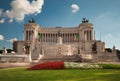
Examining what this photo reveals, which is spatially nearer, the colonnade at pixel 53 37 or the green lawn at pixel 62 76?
the green lawn at pixel 62 76

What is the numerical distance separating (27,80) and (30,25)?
115 m

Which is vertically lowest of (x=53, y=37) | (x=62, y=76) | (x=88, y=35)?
(x=62, y=76)

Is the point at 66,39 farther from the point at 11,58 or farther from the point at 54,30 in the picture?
the point at 11,58

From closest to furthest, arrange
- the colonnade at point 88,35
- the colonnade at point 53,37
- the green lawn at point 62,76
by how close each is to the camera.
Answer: the green lawn at point 62,76 < the colonnade at point 88,35 < the colonnade at point 53,37

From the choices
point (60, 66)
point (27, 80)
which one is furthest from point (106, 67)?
point (27, 80)

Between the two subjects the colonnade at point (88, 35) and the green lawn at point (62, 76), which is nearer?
the green lawn at point (62, 76)

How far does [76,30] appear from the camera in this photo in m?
131

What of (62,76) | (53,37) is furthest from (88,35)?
(62,76)

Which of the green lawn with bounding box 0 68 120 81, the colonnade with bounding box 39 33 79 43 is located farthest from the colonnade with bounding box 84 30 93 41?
the green lawn with bounding box 0 68 120 81

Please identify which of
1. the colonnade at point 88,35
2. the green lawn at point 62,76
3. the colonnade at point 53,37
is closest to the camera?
the green lawn at point 62,76

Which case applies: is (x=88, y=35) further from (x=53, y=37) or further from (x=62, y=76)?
(x=62, y=76)

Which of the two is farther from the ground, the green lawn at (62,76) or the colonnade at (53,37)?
the colonnade at (53,37)

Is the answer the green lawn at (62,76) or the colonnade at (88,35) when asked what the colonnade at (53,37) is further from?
the green lawn at (62,76)

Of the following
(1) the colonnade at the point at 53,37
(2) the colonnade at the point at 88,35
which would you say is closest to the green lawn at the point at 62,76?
(2) the colonnade at the point at 88,35
